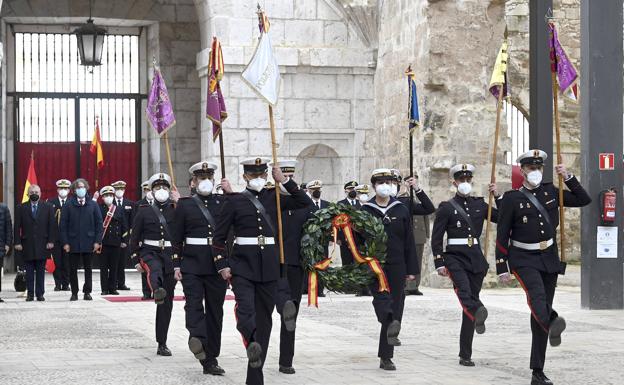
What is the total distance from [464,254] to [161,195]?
314 centimetres

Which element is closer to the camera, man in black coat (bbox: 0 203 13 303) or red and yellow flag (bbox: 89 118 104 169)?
man in black coat (bbox: 0 203 13 303)

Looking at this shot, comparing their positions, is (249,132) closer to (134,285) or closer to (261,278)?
(134,285)

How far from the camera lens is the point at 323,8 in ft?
74.1

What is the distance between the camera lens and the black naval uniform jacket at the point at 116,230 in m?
19.8

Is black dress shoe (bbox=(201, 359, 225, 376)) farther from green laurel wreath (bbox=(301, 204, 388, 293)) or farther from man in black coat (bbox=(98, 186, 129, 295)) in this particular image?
man in black coat (bbox=(98, 186, 129, 295))

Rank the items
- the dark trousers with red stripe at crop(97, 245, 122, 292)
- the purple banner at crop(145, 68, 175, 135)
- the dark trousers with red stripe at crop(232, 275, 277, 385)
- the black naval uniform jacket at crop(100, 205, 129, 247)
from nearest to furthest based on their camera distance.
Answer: the dark trousers with red stripe at crop(232, 275, 277, 385) < the purple banner at crop(145, 68, 175, 135) < the dark trousers with red stripe at crop(97, 245, 122, 292) < the black naval uniform jacket at crop(100, 205, 129, 247)

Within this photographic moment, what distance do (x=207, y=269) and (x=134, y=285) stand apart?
38.4ft

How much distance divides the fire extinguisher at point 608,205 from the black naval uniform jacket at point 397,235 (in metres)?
5.28

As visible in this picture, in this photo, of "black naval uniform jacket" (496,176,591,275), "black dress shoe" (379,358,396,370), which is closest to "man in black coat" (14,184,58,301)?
"black dress shoe" (379,358,396,370)

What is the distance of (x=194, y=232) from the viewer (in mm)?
10758

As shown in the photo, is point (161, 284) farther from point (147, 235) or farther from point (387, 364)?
point (387, 364)

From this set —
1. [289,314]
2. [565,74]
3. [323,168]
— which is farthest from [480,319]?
[323,168]

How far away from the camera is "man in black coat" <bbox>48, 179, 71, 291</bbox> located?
19484mm

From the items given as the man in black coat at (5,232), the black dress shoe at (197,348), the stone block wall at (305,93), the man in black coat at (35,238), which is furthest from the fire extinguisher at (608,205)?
the man in black coat at (5,232)
